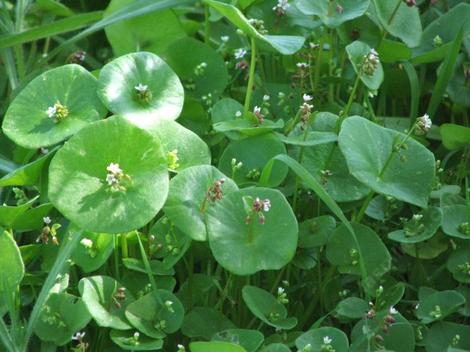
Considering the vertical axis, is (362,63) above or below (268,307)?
above

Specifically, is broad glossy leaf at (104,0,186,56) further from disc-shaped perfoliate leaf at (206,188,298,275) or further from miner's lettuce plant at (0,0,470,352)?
disc-shaped perfoliate leaf at (206,188,298,275)

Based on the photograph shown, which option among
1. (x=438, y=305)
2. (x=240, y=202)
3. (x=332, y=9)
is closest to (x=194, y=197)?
(x=240, y=202)

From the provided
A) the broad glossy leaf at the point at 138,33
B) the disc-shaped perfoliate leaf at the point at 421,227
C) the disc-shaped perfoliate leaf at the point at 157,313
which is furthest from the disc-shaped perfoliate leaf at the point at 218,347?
the broad glossy leaf at the point at 138,33

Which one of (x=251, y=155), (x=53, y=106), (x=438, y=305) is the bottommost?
(x=438, y=305)

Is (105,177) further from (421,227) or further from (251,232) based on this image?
(421,227)

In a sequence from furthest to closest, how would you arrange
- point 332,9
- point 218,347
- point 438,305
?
point 332,9 → point 438,305 → point 218,347

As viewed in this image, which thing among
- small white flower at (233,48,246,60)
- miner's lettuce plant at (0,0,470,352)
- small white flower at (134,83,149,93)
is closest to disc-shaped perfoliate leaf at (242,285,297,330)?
miner's lettuce plant at (0,0,470,352)
